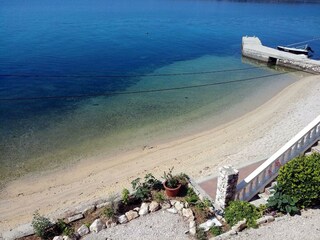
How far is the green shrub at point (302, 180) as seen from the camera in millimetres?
8906

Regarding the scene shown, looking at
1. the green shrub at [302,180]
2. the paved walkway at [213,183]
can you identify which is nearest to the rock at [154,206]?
the paved walkway at [213,183]

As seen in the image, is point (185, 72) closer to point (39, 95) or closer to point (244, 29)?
point (39, 95)

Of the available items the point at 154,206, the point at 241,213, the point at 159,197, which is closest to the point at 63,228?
the point at 154,206

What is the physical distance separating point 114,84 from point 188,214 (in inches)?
756

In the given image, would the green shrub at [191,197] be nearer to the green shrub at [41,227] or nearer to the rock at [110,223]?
the rock at [110,223]

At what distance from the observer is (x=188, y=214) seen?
9914 mm

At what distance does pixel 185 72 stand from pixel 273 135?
15.9 m

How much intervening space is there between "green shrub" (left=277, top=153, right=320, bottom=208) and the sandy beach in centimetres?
384

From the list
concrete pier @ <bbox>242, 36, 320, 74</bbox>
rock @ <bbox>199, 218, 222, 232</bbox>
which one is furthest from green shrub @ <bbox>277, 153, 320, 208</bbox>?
concrete pier @ <bbox>242, 36, 320, 74</bbox>

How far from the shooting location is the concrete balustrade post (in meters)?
9.11

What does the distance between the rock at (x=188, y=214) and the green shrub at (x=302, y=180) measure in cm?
296

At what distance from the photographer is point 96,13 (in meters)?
73.6

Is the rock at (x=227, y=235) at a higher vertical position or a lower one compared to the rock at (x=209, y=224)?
higher

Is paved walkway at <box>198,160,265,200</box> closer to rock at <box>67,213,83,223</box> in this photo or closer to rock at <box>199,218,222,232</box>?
rock at <box>199,218,222,232</box>
